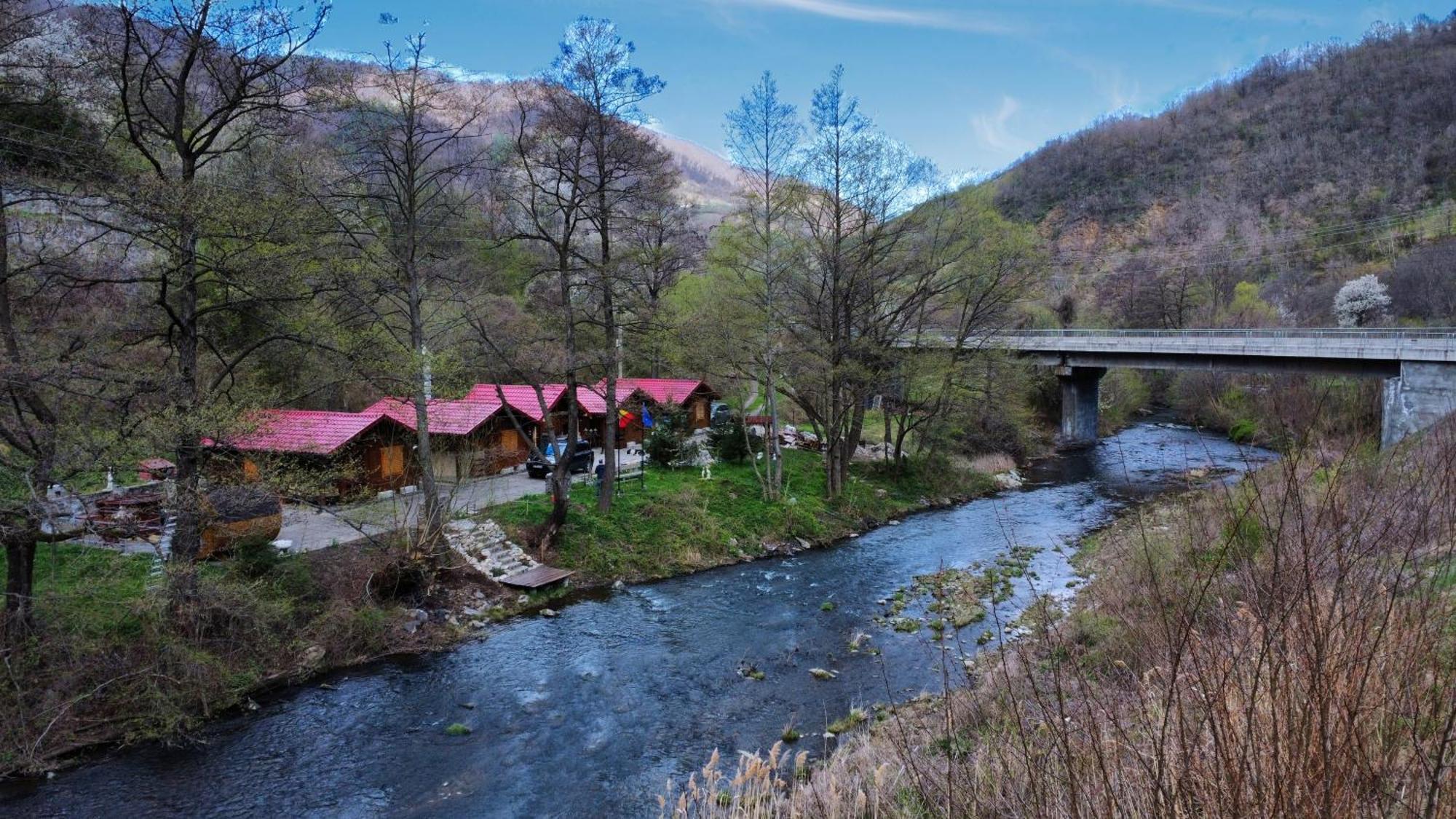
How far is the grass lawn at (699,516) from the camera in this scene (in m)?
18.5

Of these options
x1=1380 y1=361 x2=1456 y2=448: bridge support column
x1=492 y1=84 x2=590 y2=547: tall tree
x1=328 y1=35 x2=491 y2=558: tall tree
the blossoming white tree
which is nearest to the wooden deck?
x1=492 y1=84 x2=590 y2=547: tall tree

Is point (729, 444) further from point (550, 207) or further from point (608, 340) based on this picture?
point (550, 207)

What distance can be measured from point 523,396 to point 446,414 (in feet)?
18.9

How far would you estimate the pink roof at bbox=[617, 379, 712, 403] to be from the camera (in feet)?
111

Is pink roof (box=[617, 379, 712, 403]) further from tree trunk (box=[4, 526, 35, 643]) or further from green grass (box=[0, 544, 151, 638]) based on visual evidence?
tree trunk (box=[4, 526, 35, 643])

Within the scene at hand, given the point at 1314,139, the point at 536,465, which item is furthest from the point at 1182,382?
the point at 1314,139

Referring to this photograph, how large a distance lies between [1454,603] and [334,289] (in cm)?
1562

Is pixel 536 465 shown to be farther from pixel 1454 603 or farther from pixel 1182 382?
pixel 1182 382

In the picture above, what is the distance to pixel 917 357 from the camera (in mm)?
25203

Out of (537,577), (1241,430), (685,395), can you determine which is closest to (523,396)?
(685,395)

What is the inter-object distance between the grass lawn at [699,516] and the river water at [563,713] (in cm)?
124

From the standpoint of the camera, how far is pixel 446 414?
22984 mm

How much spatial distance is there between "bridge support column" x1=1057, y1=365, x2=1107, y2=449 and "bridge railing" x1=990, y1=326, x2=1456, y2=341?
7.48ft

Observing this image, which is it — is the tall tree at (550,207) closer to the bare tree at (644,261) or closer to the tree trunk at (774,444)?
the bare tree at (644,261)
